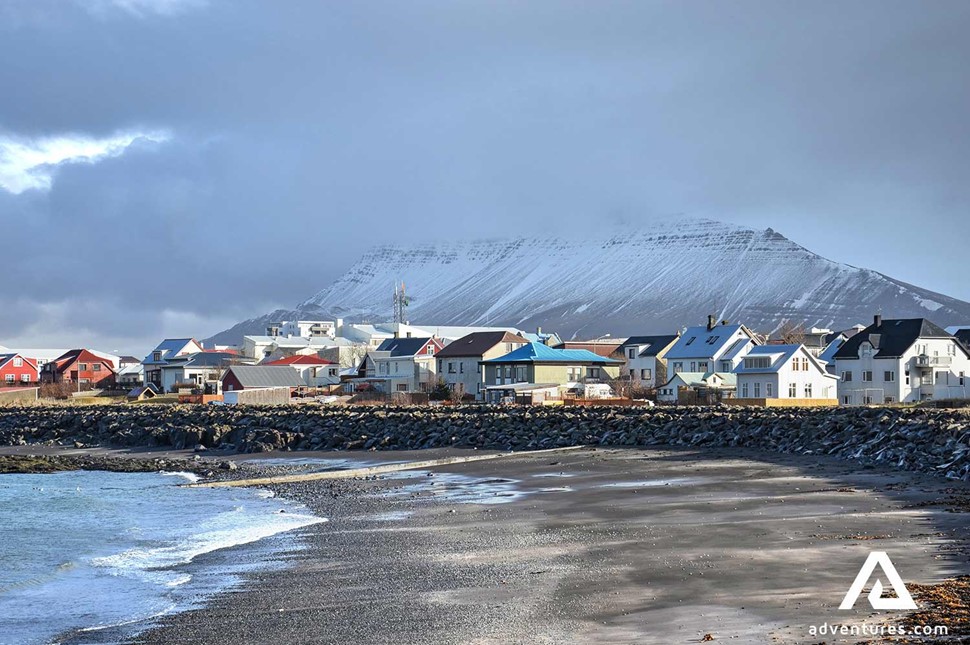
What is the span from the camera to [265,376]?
325 ft

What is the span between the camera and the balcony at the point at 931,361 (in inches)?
3337

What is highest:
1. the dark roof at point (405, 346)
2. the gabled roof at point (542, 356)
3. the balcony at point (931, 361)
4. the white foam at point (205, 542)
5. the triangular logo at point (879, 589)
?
the dark roof at point (405, 346)

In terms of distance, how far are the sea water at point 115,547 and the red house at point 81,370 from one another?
97860 millimetres

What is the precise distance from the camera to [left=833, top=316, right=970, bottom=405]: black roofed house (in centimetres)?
8419

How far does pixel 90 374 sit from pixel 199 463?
9462 centimetres

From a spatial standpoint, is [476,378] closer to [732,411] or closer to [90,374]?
[732,411]

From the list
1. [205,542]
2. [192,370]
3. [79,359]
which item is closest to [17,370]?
[79,359]

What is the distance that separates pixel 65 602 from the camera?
17906 millimetres

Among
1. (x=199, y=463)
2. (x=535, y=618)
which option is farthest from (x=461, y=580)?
(x=199, y=463)

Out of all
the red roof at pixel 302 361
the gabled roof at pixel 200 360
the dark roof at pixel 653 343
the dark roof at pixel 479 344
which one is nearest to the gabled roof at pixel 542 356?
the dark roof at pixel 479 344

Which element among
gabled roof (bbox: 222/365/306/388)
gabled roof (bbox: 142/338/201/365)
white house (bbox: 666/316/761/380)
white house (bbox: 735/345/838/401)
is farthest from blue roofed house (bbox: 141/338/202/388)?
white house (bbox: 735/345/838/401)

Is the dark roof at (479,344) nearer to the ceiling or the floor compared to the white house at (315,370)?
nearer to the ceiling

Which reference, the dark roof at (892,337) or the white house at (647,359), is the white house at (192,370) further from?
the dark roof at (892,337)

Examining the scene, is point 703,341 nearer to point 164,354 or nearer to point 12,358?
point 164,354
